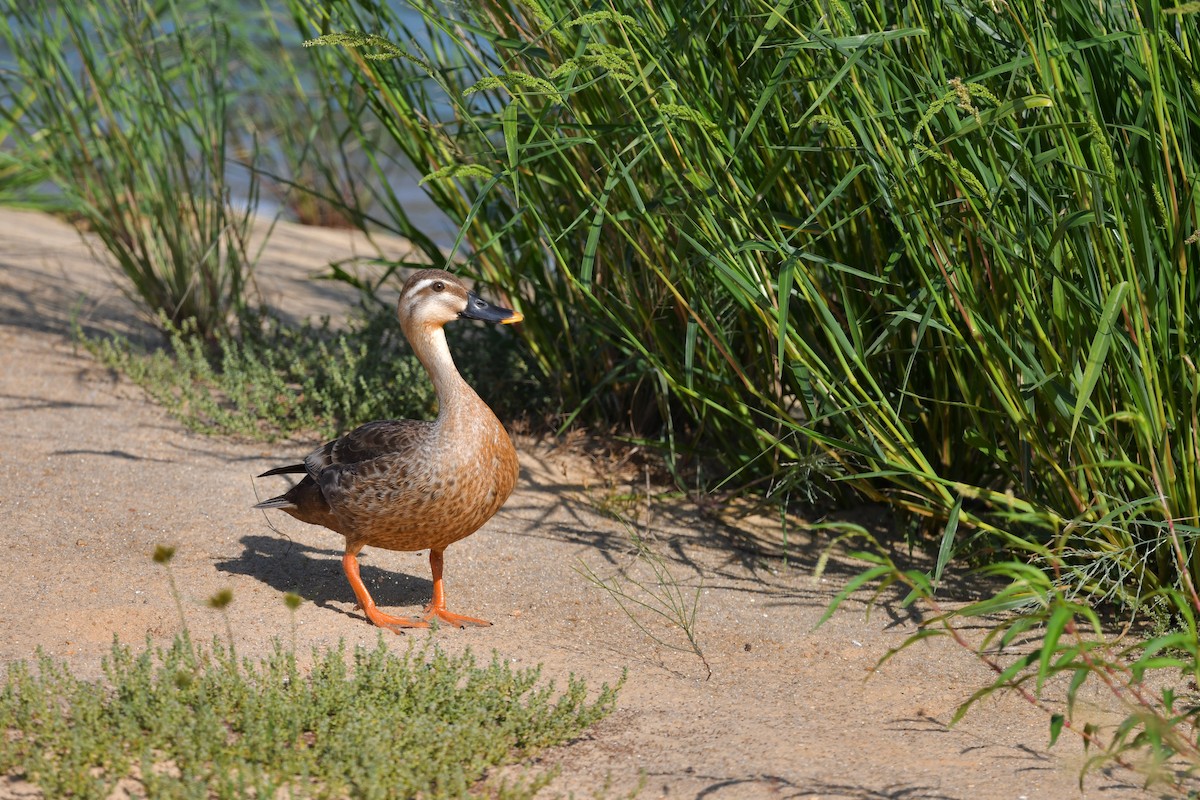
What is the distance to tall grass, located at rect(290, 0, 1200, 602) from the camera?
11.1 ft

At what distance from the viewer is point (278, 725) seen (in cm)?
310

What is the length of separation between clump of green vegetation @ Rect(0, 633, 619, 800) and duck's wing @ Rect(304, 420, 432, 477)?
2.43 feet

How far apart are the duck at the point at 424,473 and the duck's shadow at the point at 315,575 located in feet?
0.68

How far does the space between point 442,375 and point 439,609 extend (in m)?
0.78

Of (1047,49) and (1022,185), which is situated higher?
(1047,49)

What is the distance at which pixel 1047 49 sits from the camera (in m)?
3.25

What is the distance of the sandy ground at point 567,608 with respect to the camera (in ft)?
10.6

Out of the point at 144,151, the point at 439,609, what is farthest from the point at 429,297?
the point at 144,151

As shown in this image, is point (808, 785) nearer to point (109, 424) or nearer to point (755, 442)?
point (755, 442)

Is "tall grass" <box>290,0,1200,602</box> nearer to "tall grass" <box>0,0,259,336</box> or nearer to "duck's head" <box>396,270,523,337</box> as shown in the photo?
"duck's head" <box>396,270,523,337</box>

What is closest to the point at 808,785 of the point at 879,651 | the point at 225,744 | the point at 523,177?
the point at 879,651

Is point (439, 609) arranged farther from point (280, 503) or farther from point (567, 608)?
point (280, 503)

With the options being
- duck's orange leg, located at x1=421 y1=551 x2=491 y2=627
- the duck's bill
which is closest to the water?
the duck's bill

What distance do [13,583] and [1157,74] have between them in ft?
12.3
